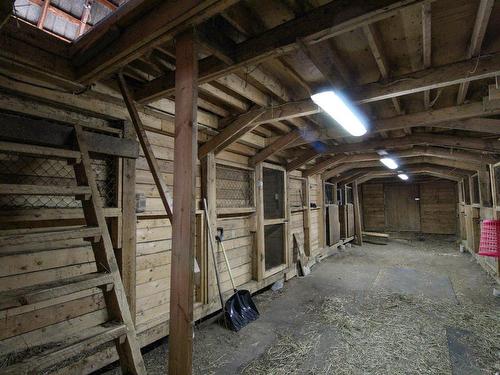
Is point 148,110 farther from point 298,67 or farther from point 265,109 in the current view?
point 298,67

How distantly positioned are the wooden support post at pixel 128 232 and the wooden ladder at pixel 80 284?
628 millimetres

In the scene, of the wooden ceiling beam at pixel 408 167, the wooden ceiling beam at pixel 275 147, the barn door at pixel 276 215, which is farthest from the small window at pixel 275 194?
the wooden ceiling beam at pixel 408 167

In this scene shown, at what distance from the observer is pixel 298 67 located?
2166 millimetres

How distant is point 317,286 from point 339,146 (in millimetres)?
2440

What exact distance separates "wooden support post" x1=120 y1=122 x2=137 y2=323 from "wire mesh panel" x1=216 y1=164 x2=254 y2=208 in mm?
1400

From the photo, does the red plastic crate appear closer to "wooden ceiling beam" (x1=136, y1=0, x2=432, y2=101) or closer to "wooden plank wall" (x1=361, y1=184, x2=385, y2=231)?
"wooden ceiling beam" (x1=136, y1=0, x2=432, y2=101)

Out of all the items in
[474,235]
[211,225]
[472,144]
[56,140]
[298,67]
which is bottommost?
[474,235]

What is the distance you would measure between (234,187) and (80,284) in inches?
110

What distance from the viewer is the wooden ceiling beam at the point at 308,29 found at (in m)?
1.27

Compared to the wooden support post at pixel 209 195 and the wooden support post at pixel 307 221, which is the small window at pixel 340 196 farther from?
the wooden support post at pixel 209 195

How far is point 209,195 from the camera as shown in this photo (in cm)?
322

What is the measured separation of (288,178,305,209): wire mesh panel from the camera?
547 centimetres

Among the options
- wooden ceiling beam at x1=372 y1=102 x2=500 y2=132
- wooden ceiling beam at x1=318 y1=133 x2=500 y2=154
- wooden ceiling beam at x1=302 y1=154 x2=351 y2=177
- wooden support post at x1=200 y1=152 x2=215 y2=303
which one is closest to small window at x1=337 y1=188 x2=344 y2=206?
wooden ceiling beam at x1=302 y1=154 x2=351 y2=177

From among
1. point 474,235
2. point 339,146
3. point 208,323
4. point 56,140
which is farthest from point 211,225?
point 474,235
